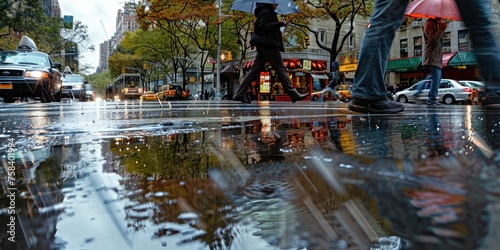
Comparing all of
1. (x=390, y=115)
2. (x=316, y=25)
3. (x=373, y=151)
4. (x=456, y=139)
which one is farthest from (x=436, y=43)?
(x=316, y=25)

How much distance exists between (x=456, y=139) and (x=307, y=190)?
1.23 metres

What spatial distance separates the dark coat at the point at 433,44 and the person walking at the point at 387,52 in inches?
190

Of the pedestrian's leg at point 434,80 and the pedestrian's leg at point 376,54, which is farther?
the pedestrian's leg at point 434,80

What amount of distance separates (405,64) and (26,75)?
32.9 metres

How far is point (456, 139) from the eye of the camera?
194 centimetres

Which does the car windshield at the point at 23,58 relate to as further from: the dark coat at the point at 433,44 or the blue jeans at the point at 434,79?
the blue jeans at the point at 434,79

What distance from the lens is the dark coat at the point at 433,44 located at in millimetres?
7812

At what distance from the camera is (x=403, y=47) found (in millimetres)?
38000

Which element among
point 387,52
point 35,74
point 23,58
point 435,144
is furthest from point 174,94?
point 435,144

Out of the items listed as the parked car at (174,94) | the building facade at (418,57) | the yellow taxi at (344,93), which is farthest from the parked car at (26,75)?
the building facade at (418,57)

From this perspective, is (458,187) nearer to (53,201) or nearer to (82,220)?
(82,220)

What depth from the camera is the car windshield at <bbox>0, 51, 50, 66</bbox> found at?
424 inches

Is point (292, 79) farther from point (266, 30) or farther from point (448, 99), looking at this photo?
point (266, 30)

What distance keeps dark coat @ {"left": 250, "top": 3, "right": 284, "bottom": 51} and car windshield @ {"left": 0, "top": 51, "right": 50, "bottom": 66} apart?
7.12 m
